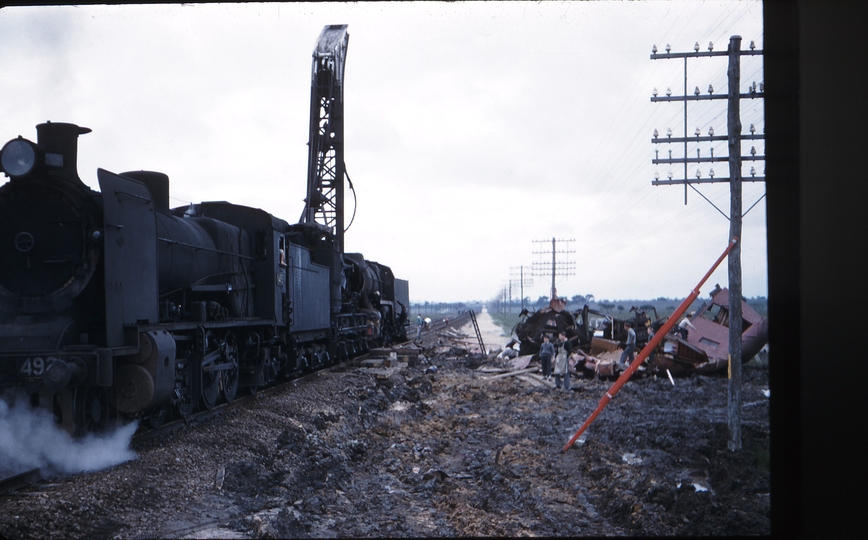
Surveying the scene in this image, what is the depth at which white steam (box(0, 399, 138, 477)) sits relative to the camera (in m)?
6.07

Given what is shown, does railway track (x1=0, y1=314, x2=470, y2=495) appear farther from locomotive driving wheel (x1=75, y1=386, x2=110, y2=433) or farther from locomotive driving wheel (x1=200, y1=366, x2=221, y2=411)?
locomotive driving wheel (x1=75, y1=386, x2=110, y2=433)

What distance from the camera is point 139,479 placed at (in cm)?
600

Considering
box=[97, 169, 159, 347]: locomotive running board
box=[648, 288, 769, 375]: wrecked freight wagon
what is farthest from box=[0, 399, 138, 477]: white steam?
box=[648, 288, 769, 375]: wrecked freight wagon

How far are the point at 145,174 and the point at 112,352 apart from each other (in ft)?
10.4

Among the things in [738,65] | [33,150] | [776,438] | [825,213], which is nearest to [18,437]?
[33,150]

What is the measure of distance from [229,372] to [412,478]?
416cm

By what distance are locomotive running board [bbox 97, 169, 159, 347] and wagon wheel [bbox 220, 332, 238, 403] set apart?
233 cm

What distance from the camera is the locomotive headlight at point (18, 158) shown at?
6621 mm

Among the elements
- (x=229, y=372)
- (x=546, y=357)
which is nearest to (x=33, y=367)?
(x=229, y=372)

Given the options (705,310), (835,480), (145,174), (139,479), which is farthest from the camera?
(705,310)

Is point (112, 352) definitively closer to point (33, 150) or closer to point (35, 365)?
point (35, 365)

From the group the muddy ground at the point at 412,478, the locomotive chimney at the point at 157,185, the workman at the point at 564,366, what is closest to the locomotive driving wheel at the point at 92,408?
the muddy ground at the point at 412,478

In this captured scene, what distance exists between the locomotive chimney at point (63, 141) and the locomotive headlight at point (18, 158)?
17 cm

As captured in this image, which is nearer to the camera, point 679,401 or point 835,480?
point 835,480
